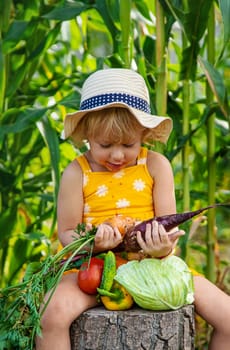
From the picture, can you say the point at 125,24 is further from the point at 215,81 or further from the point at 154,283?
the point at 154,283

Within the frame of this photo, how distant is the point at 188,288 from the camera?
2738 millimetres

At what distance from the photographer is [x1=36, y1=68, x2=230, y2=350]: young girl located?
2818mm

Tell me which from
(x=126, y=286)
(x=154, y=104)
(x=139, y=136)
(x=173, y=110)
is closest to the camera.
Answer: (x=126, y=286)

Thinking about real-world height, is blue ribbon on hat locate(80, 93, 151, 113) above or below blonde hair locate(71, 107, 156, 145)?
above

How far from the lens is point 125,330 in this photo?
2.66m

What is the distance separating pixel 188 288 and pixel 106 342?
1.04 feet

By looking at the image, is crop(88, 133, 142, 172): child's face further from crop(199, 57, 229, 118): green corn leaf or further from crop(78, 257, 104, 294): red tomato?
crop(199, 57, 229, 118): green corn leaf

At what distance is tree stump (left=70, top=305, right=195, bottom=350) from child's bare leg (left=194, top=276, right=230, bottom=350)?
5.5 inches

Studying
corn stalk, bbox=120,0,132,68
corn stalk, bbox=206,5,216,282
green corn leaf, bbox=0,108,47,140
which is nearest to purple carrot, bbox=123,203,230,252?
corn stalk, bbox=120,0,132,68

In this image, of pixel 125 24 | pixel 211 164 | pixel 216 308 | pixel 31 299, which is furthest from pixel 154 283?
pixel 211 164

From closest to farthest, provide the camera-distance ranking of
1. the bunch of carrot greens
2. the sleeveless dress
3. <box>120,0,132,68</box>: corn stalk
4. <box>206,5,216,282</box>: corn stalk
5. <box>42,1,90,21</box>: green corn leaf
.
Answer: the bunch of carrot greens, the sleeveless dress, <box>120,0,132,68</box>: corn stalk, <box>42,1,90,21</box>: green corn leaf, <box>206,5,216,282</box>: corn stalk

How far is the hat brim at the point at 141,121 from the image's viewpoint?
2.84m

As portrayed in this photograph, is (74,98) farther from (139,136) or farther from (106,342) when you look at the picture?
(106,342)

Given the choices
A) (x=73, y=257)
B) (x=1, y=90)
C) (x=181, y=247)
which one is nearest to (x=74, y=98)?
(x=1, y=90)
